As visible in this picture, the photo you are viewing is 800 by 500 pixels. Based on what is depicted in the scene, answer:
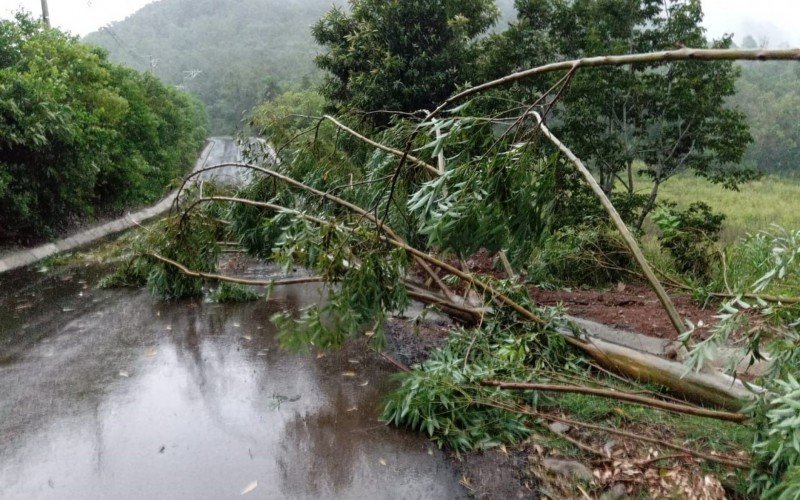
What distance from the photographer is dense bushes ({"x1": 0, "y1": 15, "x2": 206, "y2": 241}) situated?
1118 centimetres

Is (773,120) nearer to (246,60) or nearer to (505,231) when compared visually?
(505,231)

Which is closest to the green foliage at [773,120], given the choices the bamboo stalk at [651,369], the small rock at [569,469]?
the bamboo stalk at [651,369]

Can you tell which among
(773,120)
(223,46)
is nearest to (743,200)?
(773,120)

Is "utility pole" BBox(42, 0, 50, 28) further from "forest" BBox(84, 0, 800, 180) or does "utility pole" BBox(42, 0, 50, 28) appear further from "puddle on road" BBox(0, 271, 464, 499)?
"puddle on road" BBox(0, 271, 464, 499)

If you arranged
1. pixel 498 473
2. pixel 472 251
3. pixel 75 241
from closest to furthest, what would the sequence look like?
pixel 498 473
pixel 472 251
pixel 75 241

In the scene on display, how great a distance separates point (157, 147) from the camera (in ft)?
70.8

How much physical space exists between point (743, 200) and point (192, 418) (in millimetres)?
15200

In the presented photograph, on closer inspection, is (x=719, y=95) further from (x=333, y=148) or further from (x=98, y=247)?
(x=98, y=247)

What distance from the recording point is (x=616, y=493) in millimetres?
3391

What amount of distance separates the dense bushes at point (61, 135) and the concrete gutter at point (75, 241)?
41 centimetres

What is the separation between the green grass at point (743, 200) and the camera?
12.2 m

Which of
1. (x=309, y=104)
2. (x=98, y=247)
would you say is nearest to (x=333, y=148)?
(x=98, y=247)

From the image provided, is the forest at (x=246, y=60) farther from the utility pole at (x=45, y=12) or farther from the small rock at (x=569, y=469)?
the small rock at (x=569, y=469)

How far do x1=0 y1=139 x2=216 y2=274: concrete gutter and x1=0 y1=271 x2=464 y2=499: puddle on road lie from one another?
2478mm
